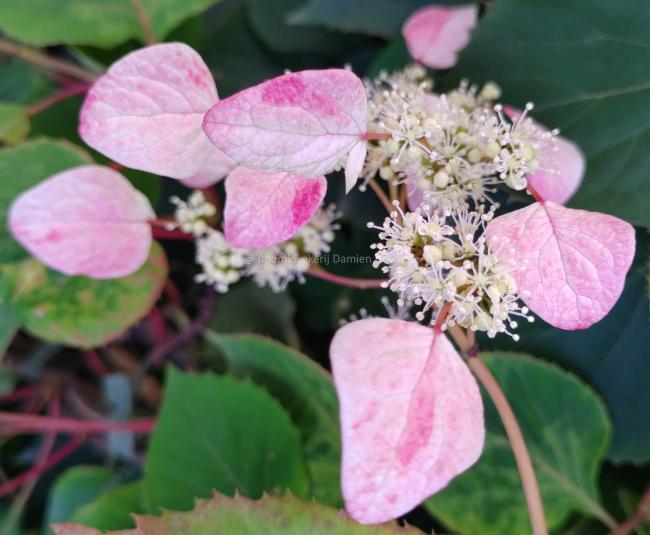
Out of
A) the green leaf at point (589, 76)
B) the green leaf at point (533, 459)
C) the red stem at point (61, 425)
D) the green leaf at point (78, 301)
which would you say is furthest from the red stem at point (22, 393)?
the green leaf at point (589, 76)

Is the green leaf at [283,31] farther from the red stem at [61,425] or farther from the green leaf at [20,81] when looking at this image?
the red stem at [61,425]

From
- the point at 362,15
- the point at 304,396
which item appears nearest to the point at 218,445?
the point at 304,396

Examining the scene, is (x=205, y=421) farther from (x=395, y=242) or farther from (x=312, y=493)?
(x=395, y=242)

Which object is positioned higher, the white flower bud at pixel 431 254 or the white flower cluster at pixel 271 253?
the white flower bud at pixel 431 254

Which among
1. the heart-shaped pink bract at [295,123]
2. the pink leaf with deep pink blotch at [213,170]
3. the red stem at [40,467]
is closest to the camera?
the heart-shaped pink bract at [295,123]

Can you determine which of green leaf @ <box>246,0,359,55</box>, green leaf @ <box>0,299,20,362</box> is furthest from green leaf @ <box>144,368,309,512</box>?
green leaf @ <box>246,0,359,55</box>

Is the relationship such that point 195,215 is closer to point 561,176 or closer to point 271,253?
point 271,253
